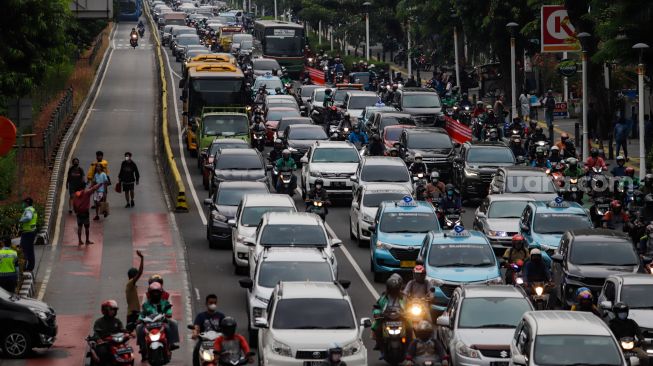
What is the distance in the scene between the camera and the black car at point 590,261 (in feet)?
96.8

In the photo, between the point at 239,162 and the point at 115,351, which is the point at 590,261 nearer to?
the point at 115,351

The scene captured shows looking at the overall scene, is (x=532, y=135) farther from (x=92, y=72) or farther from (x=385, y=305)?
(x=92, y=72)

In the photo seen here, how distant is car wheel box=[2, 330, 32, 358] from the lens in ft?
87.2

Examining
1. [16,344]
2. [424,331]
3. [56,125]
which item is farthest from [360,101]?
[424,331]

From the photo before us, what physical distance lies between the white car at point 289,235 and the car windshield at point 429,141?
16700 millimetres

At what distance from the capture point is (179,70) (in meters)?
98.0

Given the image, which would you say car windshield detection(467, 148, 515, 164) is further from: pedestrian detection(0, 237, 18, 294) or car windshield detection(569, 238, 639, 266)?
pedestrian detection(0, 237, 18, 294)

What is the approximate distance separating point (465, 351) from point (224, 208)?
16.0m

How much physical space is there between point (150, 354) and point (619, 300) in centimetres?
747

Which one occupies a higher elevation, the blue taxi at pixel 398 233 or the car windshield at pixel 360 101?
the car windshield at pixel 360 101

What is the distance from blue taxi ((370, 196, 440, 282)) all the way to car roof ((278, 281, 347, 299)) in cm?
835

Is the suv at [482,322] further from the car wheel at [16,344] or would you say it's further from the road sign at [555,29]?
the road sign at [555,29]

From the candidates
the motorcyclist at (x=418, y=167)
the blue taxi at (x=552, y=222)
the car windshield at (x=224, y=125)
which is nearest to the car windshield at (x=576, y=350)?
the blue taxi at (x=552, y=222)

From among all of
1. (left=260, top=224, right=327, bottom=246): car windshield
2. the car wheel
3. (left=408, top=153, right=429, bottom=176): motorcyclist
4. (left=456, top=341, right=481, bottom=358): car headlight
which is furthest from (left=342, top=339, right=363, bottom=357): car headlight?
(left=408, top=153, right=429, bottom=176): motorcyclist
